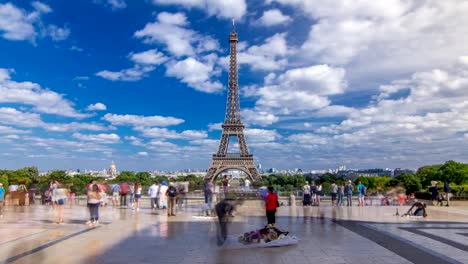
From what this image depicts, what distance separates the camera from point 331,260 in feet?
36.0

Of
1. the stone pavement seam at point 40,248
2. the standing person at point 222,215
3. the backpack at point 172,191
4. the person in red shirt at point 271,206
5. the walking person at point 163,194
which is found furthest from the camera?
the walking person at point 163,194

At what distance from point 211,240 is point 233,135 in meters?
72.6

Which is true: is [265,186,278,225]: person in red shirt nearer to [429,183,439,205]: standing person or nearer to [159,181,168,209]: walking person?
[159,181,168,209]: walking person

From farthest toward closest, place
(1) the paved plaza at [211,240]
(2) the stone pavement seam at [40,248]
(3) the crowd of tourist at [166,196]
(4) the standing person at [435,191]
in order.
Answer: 1. (4) the standing person at [435,191]
2. (3) the crowd of tourist at [166,196]
3. (1) the paved plaza at [211,240]
4. (2) the stone pavement seam at [40,248]

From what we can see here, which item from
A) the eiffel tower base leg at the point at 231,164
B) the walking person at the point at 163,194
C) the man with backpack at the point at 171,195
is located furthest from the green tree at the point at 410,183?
the man with backpack at the point at 171,195

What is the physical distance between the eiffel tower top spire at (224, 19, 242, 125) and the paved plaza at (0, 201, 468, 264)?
66282 millimetres

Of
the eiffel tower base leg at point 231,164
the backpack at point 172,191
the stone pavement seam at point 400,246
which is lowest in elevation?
the stone pavement seam at point 400,246

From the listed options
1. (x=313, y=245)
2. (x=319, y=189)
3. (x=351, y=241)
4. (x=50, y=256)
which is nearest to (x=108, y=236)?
(x=50, y=256)

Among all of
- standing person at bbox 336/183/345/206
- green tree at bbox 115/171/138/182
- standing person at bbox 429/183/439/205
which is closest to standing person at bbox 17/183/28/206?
standing person at bbox 336/183/345/206

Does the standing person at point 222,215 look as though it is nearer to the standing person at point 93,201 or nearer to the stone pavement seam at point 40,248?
the stone pavement seam at point 40,248

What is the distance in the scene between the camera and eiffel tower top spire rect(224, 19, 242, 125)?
86.4 meters

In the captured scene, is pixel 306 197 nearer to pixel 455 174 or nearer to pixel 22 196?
pixel 22 196

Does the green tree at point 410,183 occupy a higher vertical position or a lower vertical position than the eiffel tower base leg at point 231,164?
lower

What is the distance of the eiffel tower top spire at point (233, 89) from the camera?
283 ft
